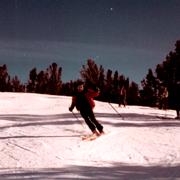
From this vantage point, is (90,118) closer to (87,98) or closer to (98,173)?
(87,98)

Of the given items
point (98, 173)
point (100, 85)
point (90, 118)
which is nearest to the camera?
point (98, 173)

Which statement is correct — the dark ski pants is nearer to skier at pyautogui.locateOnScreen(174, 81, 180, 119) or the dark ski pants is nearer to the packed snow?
the packed snow

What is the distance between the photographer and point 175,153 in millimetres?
9719

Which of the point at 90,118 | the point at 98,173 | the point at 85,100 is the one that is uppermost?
the point at 85,100

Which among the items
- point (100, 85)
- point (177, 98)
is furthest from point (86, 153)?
point (100, 85)

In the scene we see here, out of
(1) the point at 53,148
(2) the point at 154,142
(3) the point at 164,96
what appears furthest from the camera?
(3) the point at 164,96

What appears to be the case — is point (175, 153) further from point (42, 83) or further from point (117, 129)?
point (42, 83)

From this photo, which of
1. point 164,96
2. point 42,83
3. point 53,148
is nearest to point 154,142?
point 53,148

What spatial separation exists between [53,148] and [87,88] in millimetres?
2542

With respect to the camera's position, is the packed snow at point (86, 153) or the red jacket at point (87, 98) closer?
the packed snow at point (86, 153)

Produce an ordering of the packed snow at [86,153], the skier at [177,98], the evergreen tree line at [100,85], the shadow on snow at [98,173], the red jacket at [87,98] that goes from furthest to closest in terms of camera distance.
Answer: the evergreen tree line at [100,85] → the skier at [177,98] → the red jacket at [87,98] → the packed snow at [86,153] → the shadow on snow at [98,173]

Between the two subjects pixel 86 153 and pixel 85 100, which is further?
pixel 85 100

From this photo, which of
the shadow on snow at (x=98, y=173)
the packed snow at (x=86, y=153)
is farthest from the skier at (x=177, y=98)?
the shadow on snow at (x=98, y=173)

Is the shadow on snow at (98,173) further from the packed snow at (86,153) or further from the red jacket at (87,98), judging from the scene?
the red jacket at (87,98)
